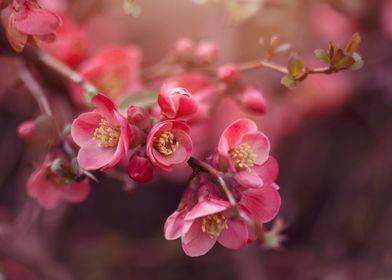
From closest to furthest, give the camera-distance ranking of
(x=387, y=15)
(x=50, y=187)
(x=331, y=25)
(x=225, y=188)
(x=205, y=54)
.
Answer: (x=225, y=188) → (x=50, y=187) → (x=205, y=54) → (x=387, y=15) → (x=331, y=25)

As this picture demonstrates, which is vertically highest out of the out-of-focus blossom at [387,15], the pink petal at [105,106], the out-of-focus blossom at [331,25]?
the pink petal at [105,106]

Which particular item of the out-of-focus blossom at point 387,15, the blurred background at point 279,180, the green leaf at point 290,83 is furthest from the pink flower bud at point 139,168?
the out-of-focus blossom at point 387,15

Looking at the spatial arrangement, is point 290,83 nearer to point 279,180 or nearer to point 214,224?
point 214,224

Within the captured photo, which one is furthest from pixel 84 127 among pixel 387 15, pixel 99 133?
pixel 387 15

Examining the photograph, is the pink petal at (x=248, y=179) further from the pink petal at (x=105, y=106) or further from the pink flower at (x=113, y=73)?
the pink flower at (x=113, y=73)

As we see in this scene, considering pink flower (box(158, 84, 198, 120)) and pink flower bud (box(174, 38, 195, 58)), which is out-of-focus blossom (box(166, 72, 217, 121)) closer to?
pink flower bud (box(174, 38, 195, 58))

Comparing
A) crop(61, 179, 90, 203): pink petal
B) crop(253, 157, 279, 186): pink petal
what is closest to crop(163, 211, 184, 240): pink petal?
crop(253, 157, 279, 186): pink petal

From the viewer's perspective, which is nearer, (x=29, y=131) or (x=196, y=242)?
(x=196, y=242)
